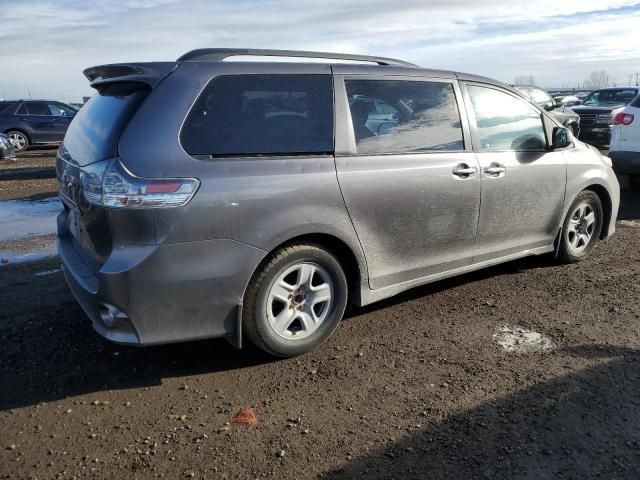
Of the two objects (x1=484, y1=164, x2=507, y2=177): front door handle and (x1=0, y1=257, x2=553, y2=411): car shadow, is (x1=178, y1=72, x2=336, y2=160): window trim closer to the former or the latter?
(x1=0, y1=257, x2=553, y2=411): car shadow

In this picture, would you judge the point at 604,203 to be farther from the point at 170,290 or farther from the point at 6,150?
the point at 6,150

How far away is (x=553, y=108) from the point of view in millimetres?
16953

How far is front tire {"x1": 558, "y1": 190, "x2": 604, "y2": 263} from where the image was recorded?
533 cm

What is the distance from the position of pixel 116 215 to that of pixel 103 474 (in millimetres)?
1279

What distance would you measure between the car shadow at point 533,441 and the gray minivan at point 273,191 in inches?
44.8

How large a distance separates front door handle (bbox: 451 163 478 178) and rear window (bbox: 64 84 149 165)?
2.25 metres

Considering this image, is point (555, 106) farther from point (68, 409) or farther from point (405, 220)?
point (68, 409)

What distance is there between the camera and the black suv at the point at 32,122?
59.9 feet

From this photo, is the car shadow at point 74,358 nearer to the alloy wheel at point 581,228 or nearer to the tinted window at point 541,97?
the alloy wheel at point 581,228

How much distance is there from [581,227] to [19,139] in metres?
18.0

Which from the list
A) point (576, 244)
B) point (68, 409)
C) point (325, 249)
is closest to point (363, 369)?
point (325, 249)

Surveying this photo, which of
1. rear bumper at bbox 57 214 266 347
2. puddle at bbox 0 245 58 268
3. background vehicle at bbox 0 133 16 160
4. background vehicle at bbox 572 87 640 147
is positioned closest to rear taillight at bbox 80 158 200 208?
rear bumper at bbox 57 214 266 347

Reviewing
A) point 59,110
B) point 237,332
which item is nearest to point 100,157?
point 237,332

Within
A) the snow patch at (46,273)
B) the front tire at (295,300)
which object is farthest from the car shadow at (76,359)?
the snow patch at (46,273)
